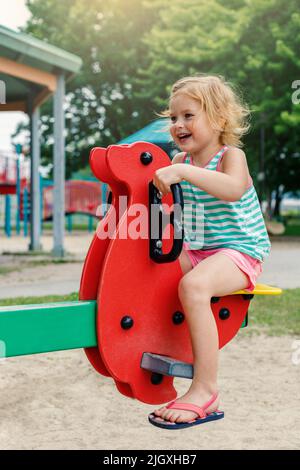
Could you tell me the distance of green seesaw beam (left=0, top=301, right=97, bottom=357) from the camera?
1.50m

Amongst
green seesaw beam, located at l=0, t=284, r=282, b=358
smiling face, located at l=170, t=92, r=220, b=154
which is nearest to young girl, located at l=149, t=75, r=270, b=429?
smiling face, located at l=170, t=92, r=220, b=154

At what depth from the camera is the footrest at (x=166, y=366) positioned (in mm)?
1656

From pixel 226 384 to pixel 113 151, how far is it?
4.79 ft

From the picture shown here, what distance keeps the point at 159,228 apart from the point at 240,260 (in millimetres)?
248

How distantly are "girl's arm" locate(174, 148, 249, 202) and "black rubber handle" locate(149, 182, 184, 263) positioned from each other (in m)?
0.09

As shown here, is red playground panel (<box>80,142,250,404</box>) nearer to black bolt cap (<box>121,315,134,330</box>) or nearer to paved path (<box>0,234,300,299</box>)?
black bolt cap (<box>121,315,134,330</box>)

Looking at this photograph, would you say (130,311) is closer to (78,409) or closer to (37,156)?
(78,409)

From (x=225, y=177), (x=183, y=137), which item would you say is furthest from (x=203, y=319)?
(x=183, y=137)

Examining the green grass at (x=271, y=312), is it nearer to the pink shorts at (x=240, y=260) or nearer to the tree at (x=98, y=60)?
the pink shorts at (x=240, y=260)

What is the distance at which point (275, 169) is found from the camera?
56.6ft

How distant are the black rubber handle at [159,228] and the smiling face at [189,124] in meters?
0.18

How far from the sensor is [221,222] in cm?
180

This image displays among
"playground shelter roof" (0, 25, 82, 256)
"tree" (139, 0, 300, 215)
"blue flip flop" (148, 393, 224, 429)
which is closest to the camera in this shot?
"blue flip flop" (148, 393, 224, 429)

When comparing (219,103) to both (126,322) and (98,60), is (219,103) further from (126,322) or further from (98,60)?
(98,60)
